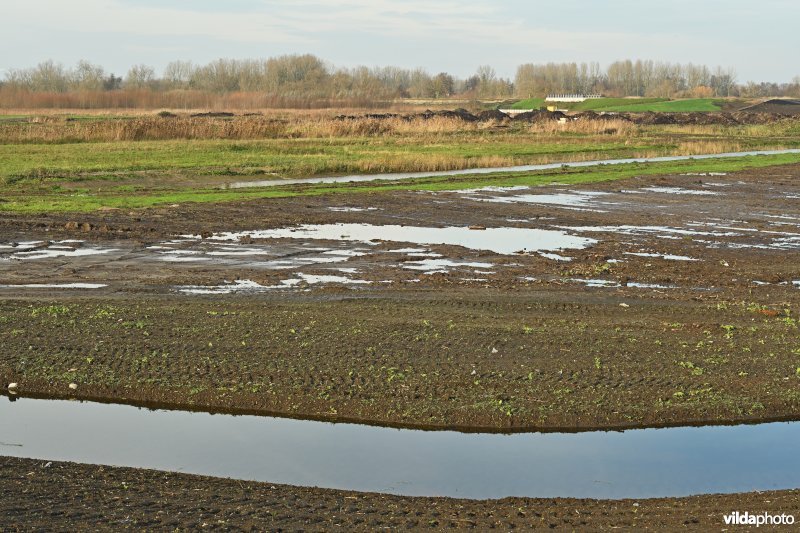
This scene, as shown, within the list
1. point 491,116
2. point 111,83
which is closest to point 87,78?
point 111,83

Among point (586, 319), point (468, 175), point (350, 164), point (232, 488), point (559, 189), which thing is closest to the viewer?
point (232, 488)

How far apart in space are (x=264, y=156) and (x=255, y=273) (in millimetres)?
27759

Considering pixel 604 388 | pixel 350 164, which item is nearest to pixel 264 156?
pixel 350 164

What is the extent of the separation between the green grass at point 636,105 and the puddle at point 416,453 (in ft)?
343

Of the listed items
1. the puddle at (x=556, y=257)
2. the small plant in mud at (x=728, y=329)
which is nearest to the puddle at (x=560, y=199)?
the puddle at (x=556, y=257)

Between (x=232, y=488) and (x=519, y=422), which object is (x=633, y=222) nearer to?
(x=519, y=422)

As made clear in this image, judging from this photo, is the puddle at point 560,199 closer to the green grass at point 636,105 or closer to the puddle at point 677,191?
the puddle at point 677,191

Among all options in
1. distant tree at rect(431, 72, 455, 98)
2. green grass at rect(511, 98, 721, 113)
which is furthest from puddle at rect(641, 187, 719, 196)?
distant tree at rect(431, 72, 455, 98)

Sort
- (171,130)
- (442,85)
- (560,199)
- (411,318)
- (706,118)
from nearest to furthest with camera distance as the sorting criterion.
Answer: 1. (411,318)
2. (560,199)
3. (171,130)
4. (706,118)
5. (442,85)

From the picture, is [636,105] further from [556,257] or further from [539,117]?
[556,257]

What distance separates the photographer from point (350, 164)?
4019cm

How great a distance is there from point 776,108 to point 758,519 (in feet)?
362

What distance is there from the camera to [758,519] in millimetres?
6918

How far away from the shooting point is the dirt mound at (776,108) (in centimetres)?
10436
